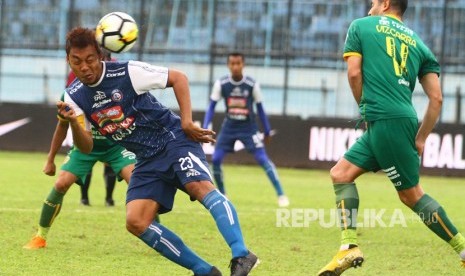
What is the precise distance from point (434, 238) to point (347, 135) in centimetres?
1086

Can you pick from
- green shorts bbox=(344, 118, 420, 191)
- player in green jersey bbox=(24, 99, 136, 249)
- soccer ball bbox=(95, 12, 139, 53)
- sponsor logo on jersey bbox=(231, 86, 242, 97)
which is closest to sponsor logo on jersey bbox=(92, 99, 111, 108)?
soccer ball bbox=(95, 12, 139, 53)

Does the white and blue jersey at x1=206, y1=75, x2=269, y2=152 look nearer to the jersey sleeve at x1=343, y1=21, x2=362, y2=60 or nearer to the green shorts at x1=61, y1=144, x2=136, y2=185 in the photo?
the green shorts at x1=61, y1=144, x2=136, y2=185

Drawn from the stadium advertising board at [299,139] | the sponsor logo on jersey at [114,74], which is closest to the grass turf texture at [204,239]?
the sponsor logo on jersey at [114,74]

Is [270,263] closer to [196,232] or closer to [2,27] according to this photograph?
[196,232]

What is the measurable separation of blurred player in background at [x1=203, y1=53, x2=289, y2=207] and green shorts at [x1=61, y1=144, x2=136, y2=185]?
17.5 ft

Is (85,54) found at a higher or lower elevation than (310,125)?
higher

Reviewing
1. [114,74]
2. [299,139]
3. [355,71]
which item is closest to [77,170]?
[114,74]

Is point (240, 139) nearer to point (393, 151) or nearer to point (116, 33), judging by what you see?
point (116, 33)

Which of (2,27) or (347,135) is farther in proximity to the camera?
(2,27)

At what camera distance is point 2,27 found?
2511cm

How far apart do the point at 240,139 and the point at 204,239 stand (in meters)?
5.38

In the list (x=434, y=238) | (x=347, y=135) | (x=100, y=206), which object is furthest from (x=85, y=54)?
(x=347, y=135)

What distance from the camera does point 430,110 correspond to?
7988mm

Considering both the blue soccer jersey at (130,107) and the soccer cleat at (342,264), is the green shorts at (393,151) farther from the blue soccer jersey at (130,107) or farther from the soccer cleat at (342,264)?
the blue soccer jersey at (130,107)
